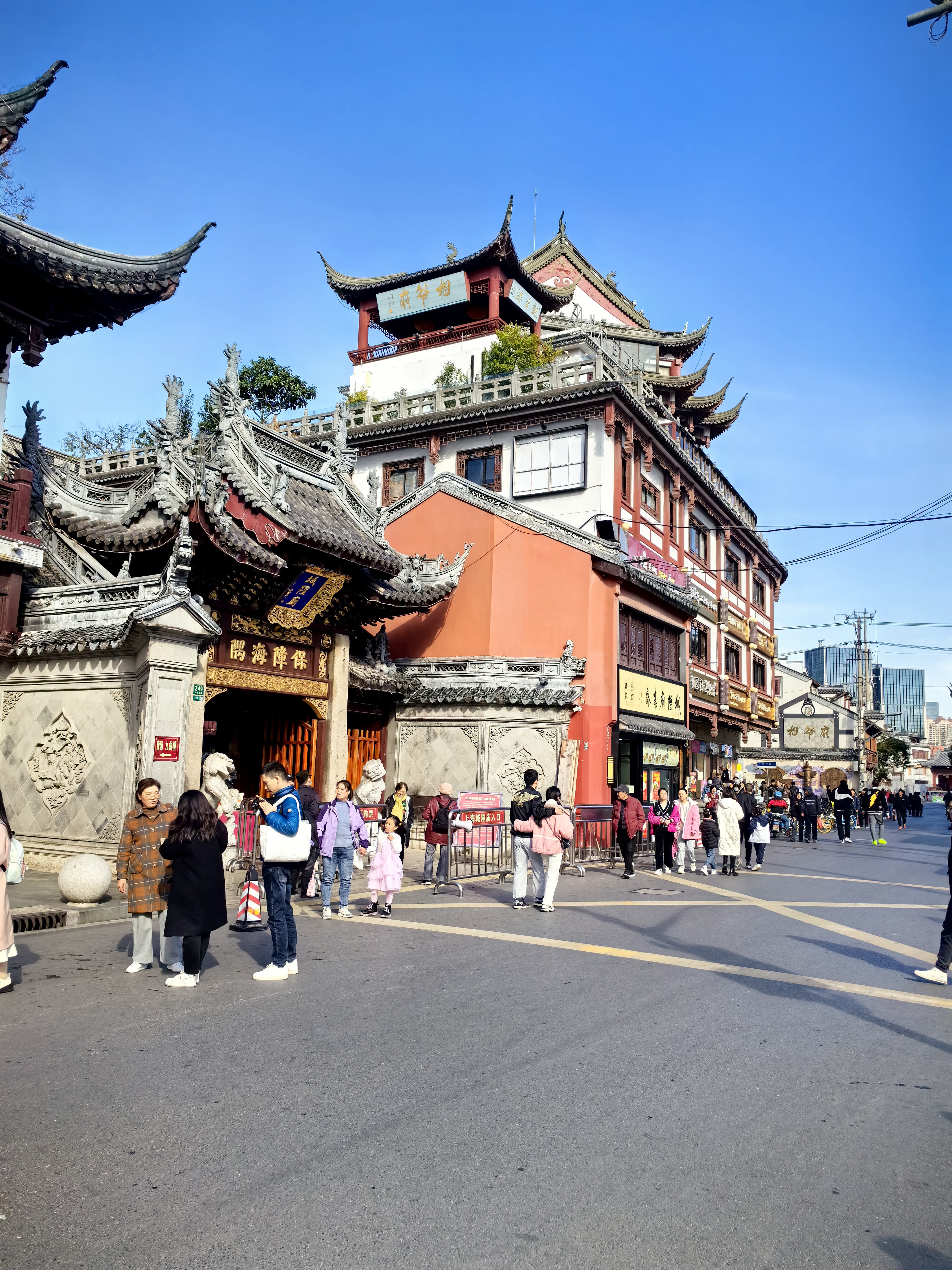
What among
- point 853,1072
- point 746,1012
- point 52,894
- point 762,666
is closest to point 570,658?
point 52,894

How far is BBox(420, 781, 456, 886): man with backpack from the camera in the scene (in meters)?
13.7

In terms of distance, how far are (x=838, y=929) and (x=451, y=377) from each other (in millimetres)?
28217

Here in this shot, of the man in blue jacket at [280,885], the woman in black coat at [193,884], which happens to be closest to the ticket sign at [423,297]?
the man in blue jacket at [280,885]

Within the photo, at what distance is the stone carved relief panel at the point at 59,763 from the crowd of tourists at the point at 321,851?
132cm

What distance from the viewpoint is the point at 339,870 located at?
11047 mm

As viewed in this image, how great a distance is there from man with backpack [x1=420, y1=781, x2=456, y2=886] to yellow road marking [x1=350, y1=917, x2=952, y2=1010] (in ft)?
9.77

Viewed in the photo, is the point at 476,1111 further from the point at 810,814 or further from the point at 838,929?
the point at 810,814

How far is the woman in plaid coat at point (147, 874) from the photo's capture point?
750 cm

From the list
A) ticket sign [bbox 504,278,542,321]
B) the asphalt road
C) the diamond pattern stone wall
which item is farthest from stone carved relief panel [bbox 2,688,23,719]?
ticket sign [bbox 504,278,542,321]

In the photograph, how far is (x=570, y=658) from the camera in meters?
21.0

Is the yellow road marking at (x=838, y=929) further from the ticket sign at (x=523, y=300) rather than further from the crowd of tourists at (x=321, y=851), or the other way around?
the ticket sign at (x=523, y=300)

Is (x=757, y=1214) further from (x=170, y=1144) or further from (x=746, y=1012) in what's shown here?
(x=746, y=1012)

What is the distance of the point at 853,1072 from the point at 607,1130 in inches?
75.0

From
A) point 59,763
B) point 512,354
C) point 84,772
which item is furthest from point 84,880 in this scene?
point 512,354
